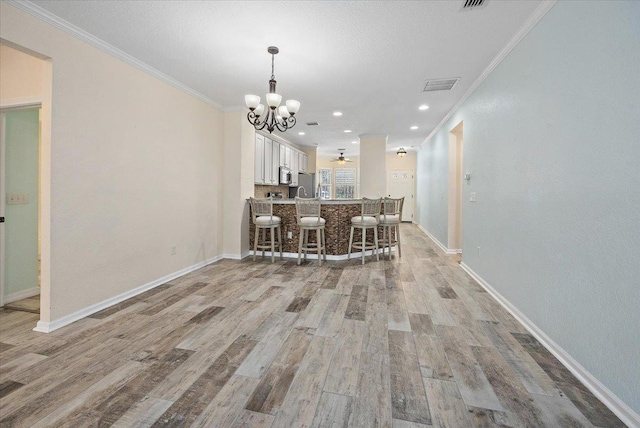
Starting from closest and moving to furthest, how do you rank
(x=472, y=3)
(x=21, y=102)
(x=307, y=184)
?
(x=472, y=3)
(x=21, y=102)
(x=307, y=184)

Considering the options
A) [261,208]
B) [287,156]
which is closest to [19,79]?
[261,208]

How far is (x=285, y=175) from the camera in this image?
721cm

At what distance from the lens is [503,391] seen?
5.53ft

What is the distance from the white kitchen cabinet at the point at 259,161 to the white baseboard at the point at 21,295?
3.58 meters

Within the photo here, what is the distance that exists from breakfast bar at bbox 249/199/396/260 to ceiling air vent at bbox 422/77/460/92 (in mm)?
1985

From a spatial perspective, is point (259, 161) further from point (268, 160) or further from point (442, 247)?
point (442, 247)

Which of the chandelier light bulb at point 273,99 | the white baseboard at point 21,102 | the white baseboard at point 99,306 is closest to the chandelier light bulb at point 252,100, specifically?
the chandelier light bulb at point 273,99

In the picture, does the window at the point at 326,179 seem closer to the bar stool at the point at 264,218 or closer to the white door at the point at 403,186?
the white door at the point at 403,186

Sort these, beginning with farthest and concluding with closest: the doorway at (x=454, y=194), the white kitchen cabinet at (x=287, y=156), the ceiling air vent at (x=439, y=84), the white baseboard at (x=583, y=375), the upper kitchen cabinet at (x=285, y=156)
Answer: the white kitchen cabinet at (x=287, y=156) → the upper kitchen cabinet at (x=285, y=156) → the doorway at (x=454, y=194) → the ceiling air vent at (x=439, y=84) → the white baseboard at (x=583, y=375)

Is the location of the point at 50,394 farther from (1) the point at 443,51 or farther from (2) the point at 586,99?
(1) the point at 443,51

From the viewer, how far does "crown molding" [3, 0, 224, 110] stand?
228cm

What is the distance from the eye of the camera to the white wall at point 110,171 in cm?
250

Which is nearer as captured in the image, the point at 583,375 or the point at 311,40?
the point at 583,375

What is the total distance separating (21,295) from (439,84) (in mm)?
5599
